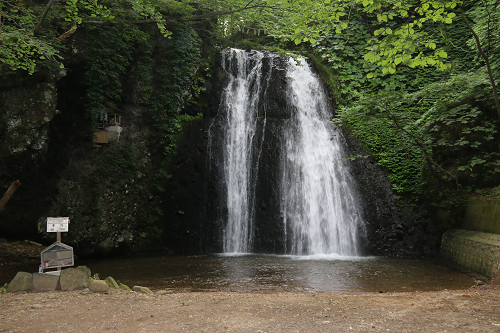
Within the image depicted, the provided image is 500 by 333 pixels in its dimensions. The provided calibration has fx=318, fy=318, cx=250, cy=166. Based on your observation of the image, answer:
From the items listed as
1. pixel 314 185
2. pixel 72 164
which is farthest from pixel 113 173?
pixel 314 185

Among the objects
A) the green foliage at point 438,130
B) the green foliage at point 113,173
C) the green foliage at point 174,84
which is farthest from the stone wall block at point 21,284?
the green foliage at point 174,84

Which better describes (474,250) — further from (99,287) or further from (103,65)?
(103,65)

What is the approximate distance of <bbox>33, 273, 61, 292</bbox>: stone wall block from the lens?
4891mm

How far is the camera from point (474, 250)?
6926 millimetres

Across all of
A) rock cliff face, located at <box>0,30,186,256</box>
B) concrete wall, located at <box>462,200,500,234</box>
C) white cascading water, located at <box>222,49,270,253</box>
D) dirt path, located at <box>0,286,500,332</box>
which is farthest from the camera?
white cascading water, located at <box>222,49,270,253</box>

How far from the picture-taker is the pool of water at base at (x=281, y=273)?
226 inches

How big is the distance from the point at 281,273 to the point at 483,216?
492cm

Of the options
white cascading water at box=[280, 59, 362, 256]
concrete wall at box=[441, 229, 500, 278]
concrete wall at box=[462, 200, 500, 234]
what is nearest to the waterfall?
white cascading water at box=[280, 59, 362, 256]

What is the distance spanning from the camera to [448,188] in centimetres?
891

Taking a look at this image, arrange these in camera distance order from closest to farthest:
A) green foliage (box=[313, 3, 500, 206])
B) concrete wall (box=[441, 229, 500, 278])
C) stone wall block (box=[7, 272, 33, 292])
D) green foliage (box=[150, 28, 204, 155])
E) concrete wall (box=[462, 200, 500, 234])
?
stone wall block (box=[7, 272, 33, 292]) < concrete wall (box=[441, 229, 500, 278]) < concrete wall (box=[462, 200, 500, 234]) < green foliage (box=[313, 3, 500, 206]) < green foliage (box=[150, 28, 204, 155])

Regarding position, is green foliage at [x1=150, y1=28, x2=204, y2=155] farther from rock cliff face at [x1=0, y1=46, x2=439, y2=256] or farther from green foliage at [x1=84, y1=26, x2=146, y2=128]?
green foliage at [x1=84, y1=26, x2=146, y2=128]

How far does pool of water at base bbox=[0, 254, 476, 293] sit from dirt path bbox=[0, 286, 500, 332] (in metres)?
0.90

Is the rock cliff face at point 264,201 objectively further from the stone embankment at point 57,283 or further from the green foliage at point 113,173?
the stone embankment at point 57,283

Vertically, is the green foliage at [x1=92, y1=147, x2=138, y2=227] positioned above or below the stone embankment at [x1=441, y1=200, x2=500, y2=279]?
above
